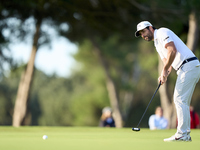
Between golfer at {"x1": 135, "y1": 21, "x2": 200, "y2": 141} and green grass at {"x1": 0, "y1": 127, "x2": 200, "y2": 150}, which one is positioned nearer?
green grass at {"x1": 0, "y1": 127, "x2": 200, "y2": 150}

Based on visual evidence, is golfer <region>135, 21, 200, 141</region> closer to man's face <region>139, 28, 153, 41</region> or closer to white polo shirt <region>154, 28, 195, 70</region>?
white polo shirt <region>154, 28, 195, 70</region>

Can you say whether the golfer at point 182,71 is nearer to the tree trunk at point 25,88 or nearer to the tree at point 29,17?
the tree at point 29,17

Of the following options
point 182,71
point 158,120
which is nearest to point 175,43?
point 182,71

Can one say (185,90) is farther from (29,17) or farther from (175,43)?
(29,17)

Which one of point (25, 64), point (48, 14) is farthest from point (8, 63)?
point (48, 14)

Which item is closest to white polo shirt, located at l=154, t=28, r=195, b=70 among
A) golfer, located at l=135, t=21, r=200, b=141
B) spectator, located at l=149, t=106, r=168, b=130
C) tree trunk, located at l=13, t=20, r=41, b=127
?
golfer, located at l=135, t=21, r=200, b=141

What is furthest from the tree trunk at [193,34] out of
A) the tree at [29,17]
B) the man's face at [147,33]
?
the man's face at [147,33]

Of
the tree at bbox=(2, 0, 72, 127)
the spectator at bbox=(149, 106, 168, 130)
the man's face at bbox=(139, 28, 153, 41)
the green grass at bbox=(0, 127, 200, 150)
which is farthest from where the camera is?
the tree at bbox=(2, 0, 72, 127)

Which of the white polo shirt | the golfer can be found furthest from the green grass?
the white polo shirt

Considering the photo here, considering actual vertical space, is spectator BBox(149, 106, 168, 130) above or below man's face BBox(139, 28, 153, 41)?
below

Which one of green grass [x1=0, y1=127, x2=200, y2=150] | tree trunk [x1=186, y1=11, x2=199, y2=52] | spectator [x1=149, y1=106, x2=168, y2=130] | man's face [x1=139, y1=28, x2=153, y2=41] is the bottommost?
spectator [x1=149, y1=106, x2=168, y2=130]

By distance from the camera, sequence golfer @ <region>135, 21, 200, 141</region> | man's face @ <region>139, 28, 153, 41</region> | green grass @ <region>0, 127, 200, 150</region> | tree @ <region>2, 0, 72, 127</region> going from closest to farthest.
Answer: green grass @ <region>0, 127, 200, 150</region> < golfer @ <region>135, 21, 200, 141</region> < man's face @ <region>139, 28, 153, 41</region> < tree @ <region>2, 0, 72, 127</region>

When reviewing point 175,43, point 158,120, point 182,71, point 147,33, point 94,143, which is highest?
point 147,33

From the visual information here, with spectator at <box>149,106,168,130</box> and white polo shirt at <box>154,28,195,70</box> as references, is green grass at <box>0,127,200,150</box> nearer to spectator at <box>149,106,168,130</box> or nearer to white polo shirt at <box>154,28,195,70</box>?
white polo shirt at <box>154,28,195,70</box>
